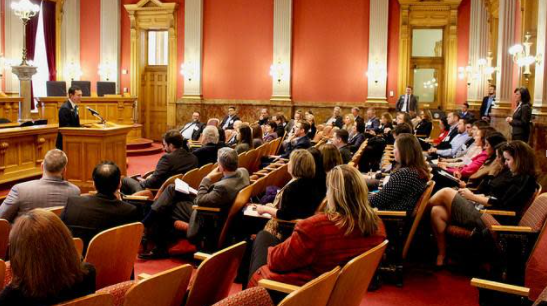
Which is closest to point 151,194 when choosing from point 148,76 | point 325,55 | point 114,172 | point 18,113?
point 114,172

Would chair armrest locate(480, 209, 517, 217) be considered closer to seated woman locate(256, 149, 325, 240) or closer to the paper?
seated woman locate(256, 149, 325, 240)

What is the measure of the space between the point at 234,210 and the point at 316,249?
1.84m

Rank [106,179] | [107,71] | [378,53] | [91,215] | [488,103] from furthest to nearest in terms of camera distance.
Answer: [107,71], [378,53], [488,103], [106,179], [91,215]

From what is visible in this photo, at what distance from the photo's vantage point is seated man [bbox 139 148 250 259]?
4738 millimetres

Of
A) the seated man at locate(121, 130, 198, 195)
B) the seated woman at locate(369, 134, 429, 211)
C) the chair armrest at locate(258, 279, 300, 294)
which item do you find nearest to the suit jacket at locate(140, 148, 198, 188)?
the seated man at locate(121, 130, 198, 195)

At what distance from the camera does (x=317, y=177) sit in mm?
4266

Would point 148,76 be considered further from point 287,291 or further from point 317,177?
point 287,291

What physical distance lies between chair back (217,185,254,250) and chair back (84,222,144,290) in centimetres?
151

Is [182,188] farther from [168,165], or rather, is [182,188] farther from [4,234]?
[4,234]

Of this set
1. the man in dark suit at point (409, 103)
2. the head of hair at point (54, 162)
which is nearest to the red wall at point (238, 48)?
the man in dark suit at point (409, 103)

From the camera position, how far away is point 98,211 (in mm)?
3580

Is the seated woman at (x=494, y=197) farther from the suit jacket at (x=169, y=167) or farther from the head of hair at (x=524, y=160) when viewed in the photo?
the suit jacket at (x=169, y=167)

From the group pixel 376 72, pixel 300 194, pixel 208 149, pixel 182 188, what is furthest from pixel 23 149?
pixel 376 72

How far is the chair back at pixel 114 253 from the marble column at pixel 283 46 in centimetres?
1285
